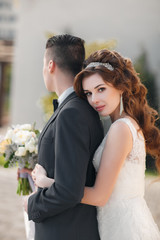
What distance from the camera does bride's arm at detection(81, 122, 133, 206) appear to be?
6.07 ft

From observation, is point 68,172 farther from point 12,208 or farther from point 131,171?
point 12,208

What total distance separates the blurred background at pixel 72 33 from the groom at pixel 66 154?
7235 mm

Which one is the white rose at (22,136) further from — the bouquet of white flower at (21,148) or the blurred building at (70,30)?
the blurred building at (70,30)

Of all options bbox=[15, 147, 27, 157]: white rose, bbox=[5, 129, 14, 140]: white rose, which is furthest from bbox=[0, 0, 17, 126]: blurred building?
bbox=[15, 147, 27, 157]: white rose

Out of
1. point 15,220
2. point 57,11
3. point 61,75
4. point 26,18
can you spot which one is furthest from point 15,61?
point 61,75

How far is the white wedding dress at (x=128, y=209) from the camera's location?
6.48ft

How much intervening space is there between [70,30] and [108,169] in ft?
34.9

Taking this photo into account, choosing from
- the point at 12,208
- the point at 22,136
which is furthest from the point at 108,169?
the point at 12,208

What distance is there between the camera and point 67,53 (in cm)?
214

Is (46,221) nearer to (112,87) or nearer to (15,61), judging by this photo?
(112,87)

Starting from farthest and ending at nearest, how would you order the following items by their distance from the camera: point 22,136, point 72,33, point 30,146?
1. point 72,33
2. point 22,136
3. point 30,146

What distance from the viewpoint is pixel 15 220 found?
204 inches

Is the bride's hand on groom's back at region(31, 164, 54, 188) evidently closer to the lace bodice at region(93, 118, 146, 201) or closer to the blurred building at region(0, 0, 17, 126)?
the lace bodice at region(93, 118, 146, 201)

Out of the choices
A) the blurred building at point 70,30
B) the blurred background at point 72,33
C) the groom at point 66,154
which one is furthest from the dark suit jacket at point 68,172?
the blurred building at point 70,30
